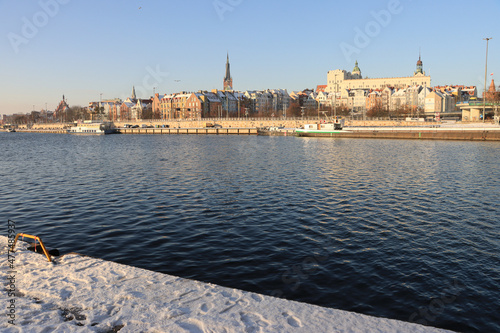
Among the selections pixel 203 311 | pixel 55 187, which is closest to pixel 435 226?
pixel 203 311

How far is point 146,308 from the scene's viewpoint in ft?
28.8

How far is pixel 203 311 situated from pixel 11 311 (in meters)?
4.37

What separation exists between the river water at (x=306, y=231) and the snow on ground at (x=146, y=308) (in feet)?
6.09

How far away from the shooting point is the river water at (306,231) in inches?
442

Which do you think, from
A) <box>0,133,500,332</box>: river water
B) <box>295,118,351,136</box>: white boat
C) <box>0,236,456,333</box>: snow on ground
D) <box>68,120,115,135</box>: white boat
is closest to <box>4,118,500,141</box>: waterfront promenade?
<box>295,118,351,136</box>: white boat

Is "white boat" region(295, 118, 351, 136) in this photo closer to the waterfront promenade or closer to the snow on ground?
the waterfront promenade

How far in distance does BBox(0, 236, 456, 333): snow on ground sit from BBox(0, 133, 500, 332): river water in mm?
1857

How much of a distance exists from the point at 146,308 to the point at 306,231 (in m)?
9.91

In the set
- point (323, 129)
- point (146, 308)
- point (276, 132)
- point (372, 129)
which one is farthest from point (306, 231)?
point (276, 132)

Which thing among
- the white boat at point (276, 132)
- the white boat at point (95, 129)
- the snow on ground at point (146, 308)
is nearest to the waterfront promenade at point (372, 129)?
the white boat at point (95, 129)

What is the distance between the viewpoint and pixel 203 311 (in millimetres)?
8656

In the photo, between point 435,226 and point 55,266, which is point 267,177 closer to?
point 435,226

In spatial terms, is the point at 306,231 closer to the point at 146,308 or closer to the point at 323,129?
the point at 146,308

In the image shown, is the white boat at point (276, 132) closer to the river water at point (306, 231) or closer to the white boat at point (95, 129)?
the white boat at point (95, 129)
